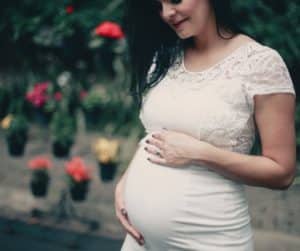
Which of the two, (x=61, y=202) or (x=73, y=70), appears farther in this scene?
(x=73, y=70)

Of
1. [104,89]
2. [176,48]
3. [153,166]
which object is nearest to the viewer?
[153,166]

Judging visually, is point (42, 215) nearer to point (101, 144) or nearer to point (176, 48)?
point (101, 144)

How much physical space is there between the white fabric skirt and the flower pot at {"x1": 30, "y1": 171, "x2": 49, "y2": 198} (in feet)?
9.54

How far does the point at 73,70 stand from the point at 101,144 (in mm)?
1871

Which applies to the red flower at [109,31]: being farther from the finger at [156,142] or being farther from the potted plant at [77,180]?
the finger at [156,142]

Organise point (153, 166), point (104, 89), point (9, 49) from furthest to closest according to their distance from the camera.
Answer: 1. point (9, 49)
2. point (104, 89)
3. point (153, 166)

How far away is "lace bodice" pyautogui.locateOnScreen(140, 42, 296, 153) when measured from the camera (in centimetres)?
165

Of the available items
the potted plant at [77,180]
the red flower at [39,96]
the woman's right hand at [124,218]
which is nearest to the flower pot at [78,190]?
the potted plant at [77,180]

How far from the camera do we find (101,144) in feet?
16.1

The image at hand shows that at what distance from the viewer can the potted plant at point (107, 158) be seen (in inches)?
191

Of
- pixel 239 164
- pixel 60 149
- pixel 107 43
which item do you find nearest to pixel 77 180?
pixel 60 149

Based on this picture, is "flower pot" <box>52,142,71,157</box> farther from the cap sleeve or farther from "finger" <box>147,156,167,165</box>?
the cap sleeve

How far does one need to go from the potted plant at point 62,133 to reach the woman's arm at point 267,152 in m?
3.83

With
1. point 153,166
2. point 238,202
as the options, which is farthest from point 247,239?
point 153,166
